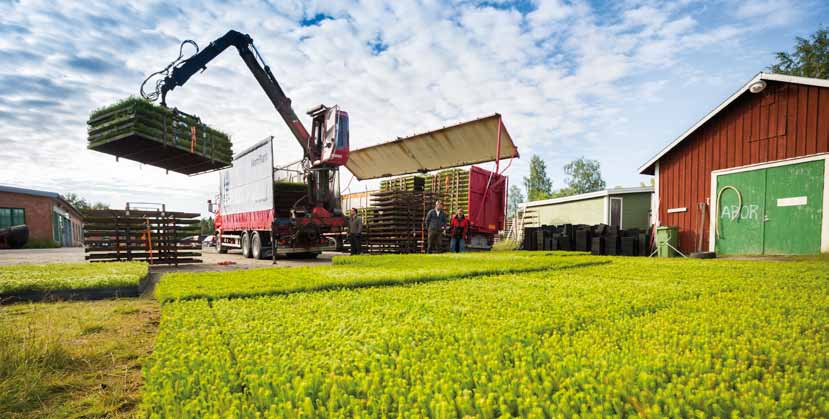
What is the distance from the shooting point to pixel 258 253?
38.0 feet

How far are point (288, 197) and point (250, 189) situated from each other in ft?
4.70

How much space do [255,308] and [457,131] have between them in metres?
9.51

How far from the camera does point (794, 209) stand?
898 cm

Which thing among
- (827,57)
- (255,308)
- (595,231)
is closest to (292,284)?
(255,308)

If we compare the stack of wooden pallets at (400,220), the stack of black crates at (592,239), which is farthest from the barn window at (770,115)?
the stack of wooden pallets at (400,220)

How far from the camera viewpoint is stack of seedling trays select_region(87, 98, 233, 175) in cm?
832

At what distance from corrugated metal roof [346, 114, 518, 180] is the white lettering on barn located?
5.57 meters

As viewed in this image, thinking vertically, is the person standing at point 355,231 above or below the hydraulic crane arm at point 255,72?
below

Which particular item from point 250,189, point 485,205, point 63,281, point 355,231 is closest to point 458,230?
point 485,205

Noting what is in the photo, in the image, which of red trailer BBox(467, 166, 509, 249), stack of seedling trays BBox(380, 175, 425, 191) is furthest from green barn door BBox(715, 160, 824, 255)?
stack of seedling trays BBox(380, 175, 425, 191)

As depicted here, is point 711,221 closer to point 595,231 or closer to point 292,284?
point 595,231

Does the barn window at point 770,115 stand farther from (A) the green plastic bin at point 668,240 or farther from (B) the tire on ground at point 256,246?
(B) the tire on ground at point 256,246

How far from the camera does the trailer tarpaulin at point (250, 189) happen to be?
10.6m

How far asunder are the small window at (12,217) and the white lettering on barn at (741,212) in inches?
1502
